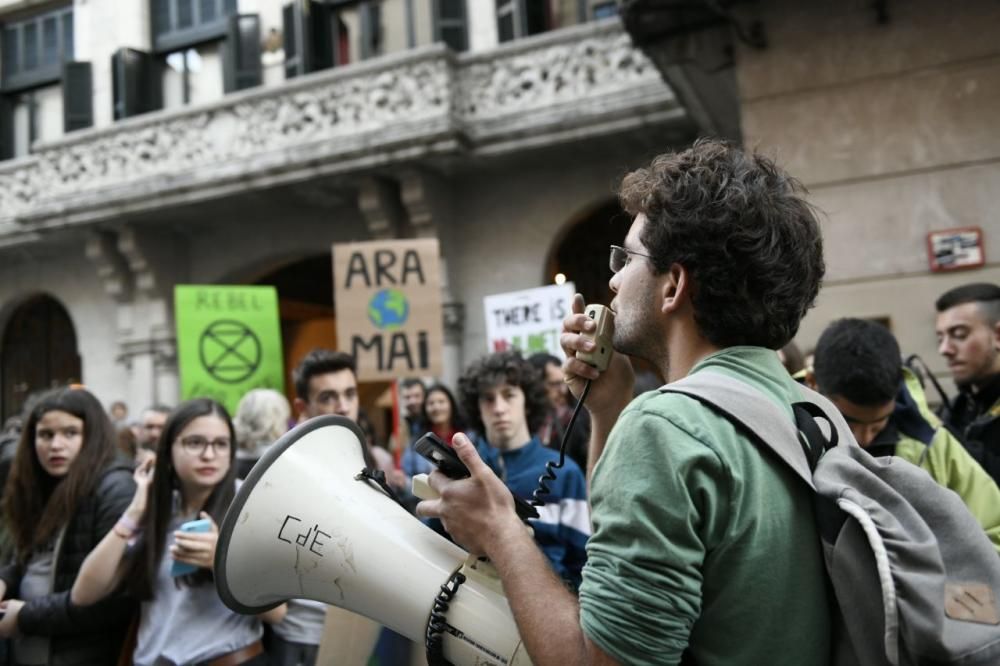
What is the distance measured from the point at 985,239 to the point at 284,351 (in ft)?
41.1

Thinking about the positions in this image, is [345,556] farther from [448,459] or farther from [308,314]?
[308,314]

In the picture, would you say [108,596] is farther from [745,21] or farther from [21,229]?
[21,229]

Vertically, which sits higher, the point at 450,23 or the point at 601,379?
the point at 450,23

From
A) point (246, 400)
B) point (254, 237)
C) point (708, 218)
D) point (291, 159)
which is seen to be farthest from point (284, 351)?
point (708, 218)

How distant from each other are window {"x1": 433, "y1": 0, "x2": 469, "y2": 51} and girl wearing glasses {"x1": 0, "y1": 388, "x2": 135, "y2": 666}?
8.30 metres

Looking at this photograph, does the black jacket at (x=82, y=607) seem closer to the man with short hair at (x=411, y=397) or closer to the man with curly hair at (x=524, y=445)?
the man with curly hair at (x=524, y=445)

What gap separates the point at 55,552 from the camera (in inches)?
124

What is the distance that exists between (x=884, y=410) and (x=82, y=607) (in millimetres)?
2654

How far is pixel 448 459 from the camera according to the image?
1.50 meters

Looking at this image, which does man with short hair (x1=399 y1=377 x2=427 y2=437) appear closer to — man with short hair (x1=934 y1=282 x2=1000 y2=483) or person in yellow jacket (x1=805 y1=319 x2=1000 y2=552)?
man with short hair (x1=934 y1=282 x2=1000 y2=483)

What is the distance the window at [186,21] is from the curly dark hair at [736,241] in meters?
12.8

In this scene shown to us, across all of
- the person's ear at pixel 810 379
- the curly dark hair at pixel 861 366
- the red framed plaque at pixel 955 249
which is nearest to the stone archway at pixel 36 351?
the red framed plaque at pixel 955 249

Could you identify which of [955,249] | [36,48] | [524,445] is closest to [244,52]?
[36,48]

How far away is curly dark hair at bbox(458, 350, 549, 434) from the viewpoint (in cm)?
388
